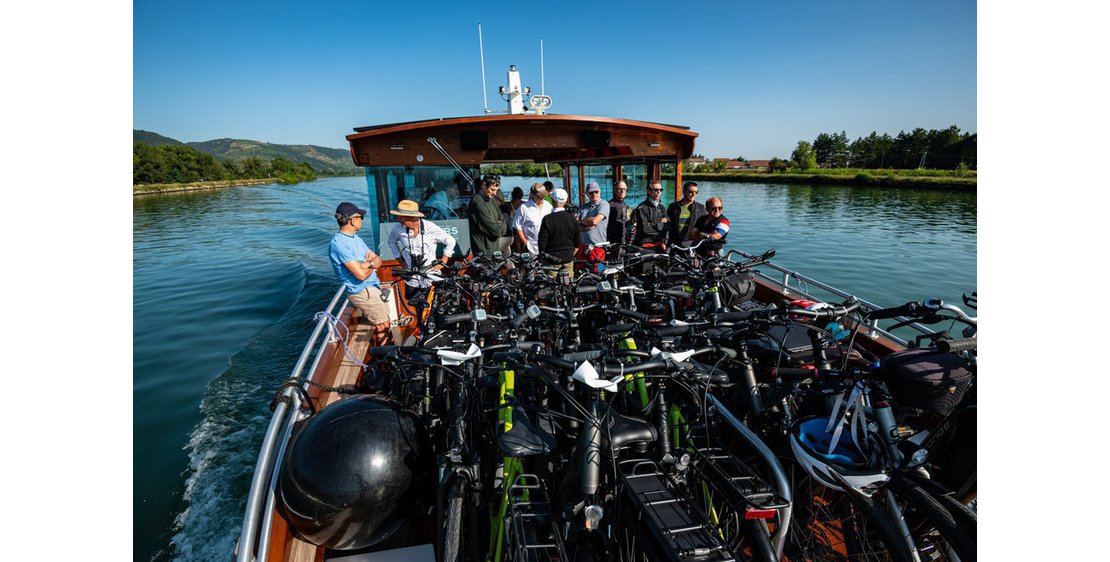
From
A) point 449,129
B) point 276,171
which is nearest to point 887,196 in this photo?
point 449,129

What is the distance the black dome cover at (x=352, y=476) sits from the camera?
7.09ft

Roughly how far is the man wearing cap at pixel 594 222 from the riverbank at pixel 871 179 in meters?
36.9

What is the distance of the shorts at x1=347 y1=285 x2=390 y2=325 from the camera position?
4.51 meters

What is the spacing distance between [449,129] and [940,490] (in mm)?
6043

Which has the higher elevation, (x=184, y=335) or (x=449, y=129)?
→ (x=449, y=129)

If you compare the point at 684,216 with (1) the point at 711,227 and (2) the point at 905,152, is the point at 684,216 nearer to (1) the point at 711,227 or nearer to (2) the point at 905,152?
(1) the point at 711,227

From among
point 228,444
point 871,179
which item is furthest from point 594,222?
point 871,179

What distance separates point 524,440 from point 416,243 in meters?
3.38

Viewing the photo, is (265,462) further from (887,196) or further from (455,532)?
(887,196)

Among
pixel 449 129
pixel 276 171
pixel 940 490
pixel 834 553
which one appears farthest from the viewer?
pixel 276 171

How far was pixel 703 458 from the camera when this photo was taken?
81.0 inches

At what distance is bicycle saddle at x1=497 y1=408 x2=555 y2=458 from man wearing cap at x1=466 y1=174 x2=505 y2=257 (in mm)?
3855

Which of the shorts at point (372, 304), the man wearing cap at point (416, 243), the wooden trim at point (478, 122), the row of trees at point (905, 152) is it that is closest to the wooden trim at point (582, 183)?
the wooden trim at point (478, 122)

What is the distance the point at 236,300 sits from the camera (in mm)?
11445
